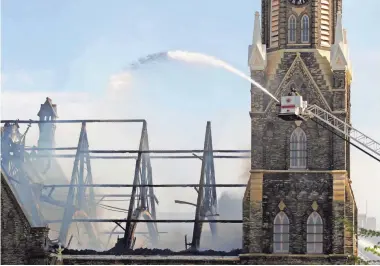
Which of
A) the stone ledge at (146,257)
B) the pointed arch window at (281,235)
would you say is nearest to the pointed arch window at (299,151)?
the pointed arch window at (281,235)

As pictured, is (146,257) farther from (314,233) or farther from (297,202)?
(314,233)

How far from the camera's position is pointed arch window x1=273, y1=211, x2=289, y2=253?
65.8 meters

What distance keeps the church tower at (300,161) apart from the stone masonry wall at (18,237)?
39.3 feet

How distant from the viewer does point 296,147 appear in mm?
66875

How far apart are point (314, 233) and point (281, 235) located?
1923mm

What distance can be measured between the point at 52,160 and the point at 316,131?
111 feet

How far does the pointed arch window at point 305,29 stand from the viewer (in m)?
67.9

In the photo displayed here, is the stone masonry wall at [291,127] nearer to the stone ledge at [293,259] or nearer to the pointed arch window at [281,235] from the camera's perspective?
the pointed arch window at [281,235]

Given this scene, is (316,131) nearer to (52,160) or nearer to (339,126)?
(339,126)

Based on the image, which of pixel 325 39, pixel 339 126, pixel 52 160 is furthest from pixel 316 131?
pixel 52 160

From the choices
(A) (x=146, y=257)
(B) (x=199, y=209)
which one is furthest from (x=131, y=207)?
(A) (x=146, y=257)

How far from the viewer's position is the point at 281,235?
6588 cm

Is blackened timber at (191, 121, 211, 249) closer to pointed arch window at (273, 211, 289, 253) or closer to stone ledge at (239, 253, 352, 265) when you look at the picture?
stone ledge at (239, 253, 352, 265)

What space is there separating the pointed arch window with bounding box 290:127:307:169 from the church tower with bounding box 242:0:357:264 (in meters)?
0.06
